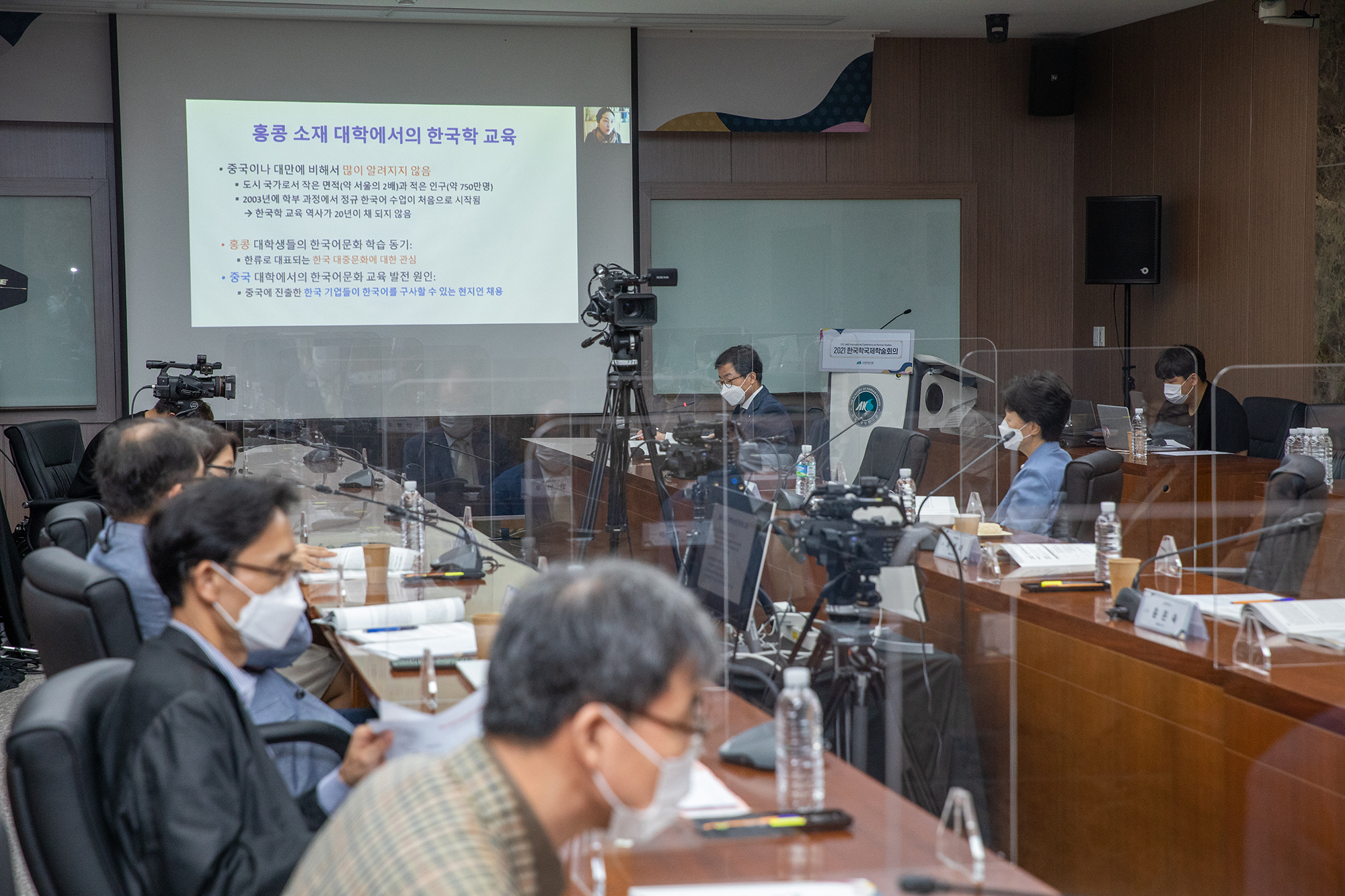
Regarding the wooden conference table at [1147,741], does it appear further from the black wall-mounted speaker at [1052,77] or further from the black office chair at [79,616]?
the black wall-mounted speaker at [1052,77]

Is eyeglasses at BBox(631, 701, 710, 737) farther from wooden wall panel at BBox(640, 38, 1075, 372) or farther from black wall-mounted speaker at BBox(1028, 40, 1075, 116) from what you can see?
black wall-mounted speaker at BBox(1028, 40, 1075, 116)

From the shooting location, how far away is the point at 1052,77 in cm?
741

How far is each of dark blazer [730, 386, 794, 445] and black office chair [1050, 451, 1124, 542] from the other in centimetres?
96

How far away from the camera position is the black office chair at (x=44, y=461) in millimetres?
4711

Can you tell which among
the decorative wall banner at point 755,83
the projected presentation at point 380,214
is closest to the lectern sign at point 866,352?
the projected presentation at point 380,214

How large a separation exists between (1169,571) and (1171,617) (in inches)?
19.9

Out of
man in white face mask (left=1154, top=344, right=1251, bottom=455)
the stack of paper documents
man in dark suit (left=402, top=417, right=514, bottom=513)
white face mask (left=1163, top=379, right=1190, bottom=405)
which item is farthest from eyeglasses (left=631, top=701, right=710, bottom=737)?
white face mask (left=1163, top=379, right=1190, bottom=405)

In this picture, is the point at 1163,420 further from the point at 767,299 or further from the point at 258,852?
the point at 258,852

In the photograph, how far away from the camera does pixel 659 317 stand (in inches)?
284

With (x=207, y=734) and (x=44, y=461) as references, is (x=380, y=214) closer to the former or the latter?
(x=44, y=461)

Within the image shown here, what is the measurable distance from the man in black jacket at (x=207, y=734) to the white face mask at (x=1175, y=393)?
4.39 m

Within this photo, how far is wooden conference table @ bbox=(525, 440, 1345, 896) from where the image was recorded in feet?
6.45

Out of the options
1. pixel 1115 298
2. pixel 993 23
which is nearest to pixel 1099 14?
pixel 993 23

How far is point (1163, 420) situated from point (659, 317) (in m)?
3.06
